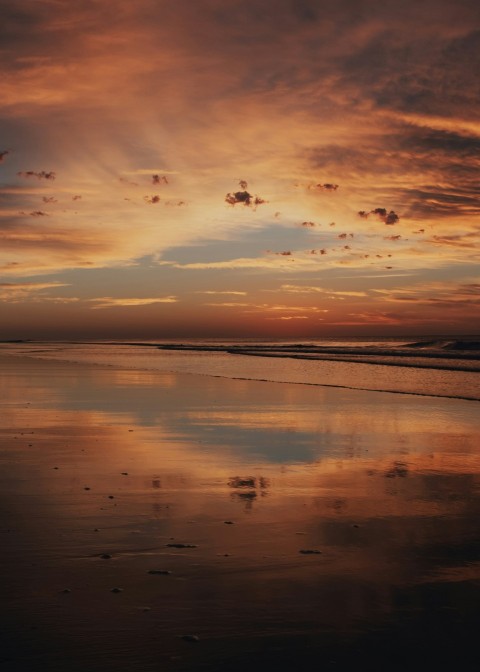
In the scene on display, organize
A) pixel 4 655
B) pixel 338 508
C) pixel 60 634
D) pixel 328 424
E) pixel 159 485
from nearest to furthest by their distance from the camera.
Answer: pixel 4 655 → pixel 60 634 → pixel 338 508 → pixel 159 485 → pixel 328 424

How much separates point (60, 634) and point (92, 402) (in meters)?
16.4

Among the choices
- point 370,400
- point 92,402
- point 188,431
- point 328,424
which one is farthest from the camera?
point 370,400

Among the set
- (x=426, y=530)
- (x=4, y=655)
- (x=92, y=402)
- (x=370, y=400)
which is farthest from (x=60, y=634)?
(x=370, y=400)

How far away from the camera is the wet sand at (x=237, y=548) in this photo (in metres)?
5.09

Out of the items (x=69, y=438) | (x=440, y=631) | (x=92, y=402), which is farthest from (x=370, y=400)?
(x=440, y=631)

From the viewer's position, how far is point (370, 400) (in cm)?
2305

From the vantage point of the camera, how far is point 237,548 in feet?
23.9

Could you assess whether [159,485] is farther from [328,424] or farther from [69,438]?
[328,424]

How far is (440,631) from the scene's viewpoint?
17.5 ft

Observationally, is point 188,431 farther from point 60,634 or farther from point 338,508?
point 60,634

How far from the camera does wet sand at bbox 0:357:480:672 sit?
5.09 meters

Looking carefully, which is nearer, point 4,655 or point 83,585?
point 4,655

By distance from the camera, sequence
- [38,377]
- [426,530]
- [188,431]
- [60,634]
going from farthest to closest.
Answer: [38,377] < [188,431] < [426,530] < [60,634]

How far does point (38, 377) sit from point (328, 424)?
18643mm
